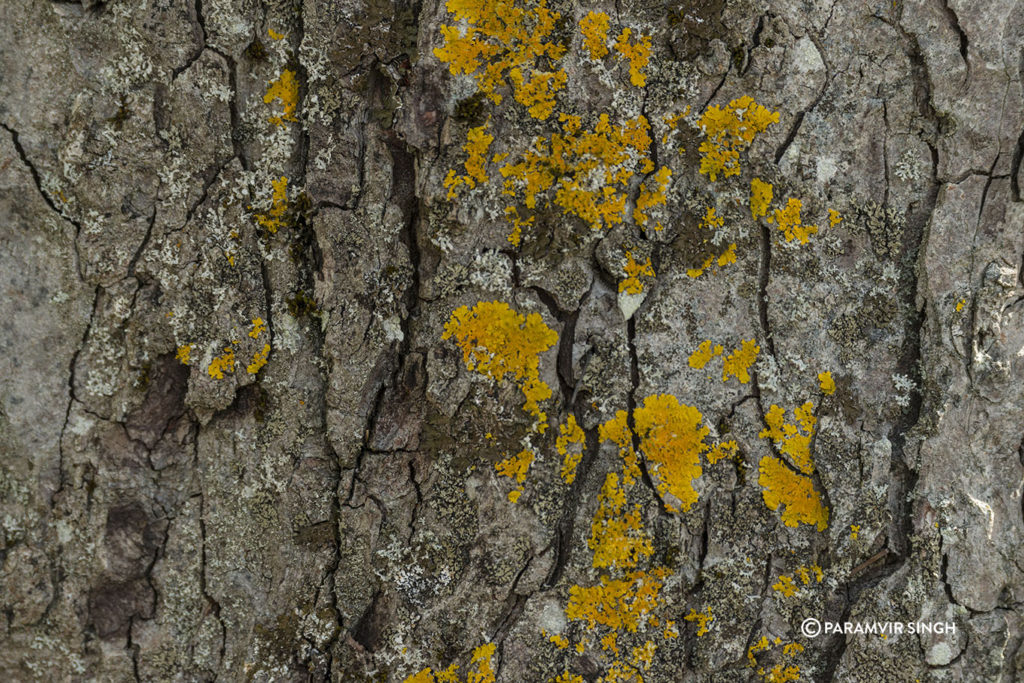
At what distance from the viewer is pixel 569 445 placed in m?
1.67

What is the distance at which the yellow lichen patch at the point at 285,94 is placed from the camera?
1.57 metres

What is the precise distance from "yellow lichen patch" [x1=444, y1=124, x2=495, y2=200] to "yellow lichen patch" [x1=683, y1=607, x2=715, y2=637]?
3.67 feet

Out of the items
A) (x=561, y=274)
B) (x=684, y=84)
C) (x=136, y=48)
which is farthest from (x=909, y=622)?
(x=136, y=48)

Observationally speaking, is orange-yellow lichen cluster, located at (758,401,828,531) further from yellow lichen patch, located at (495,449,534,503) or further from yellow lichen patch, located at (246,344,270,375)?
yellow lichen patch, located at (246,344,270,375)

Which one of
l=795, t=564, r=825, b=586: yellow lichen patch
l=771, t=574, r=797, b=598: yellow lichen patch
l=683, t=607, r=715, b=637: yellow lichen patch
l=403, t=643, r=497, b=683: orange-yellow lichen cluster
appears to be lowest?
→ l=403, t=643, r=497, b=683: orange-yellow lichen cluster

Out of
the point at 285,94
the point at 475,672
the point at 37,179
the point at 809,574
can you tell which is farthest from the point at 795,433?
the point at 37,179

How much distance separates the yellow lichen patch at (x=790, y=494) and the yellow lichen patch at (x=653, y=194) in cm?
64

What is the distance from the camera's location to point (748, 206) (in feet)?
5.39

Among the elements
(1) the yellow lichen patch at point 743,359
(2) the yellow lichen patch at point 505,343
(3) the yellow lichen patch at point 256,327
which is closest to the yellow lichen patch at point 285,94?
(3) the yellow lichen patch at point 256,327

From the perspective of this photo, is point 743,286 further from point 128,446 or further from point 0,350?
point 0,350

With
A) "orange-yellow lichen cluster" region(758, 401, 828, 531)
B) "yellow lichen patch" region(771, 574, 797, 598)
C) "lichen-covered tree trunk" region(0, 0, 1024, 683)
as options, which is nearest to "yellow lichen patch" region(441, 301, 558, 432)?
"lichen-covered tree trunk" region(0, 0, 1024, 683)

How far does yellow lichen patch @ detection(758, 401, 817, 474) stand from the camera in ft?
5.45

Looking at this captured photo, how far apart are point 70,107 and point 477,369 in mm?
1030

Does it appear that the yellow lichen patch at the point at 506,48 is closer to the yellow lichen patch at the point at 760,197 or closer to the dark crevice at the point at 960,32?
the yellow lichen patch at the point at 760,197
